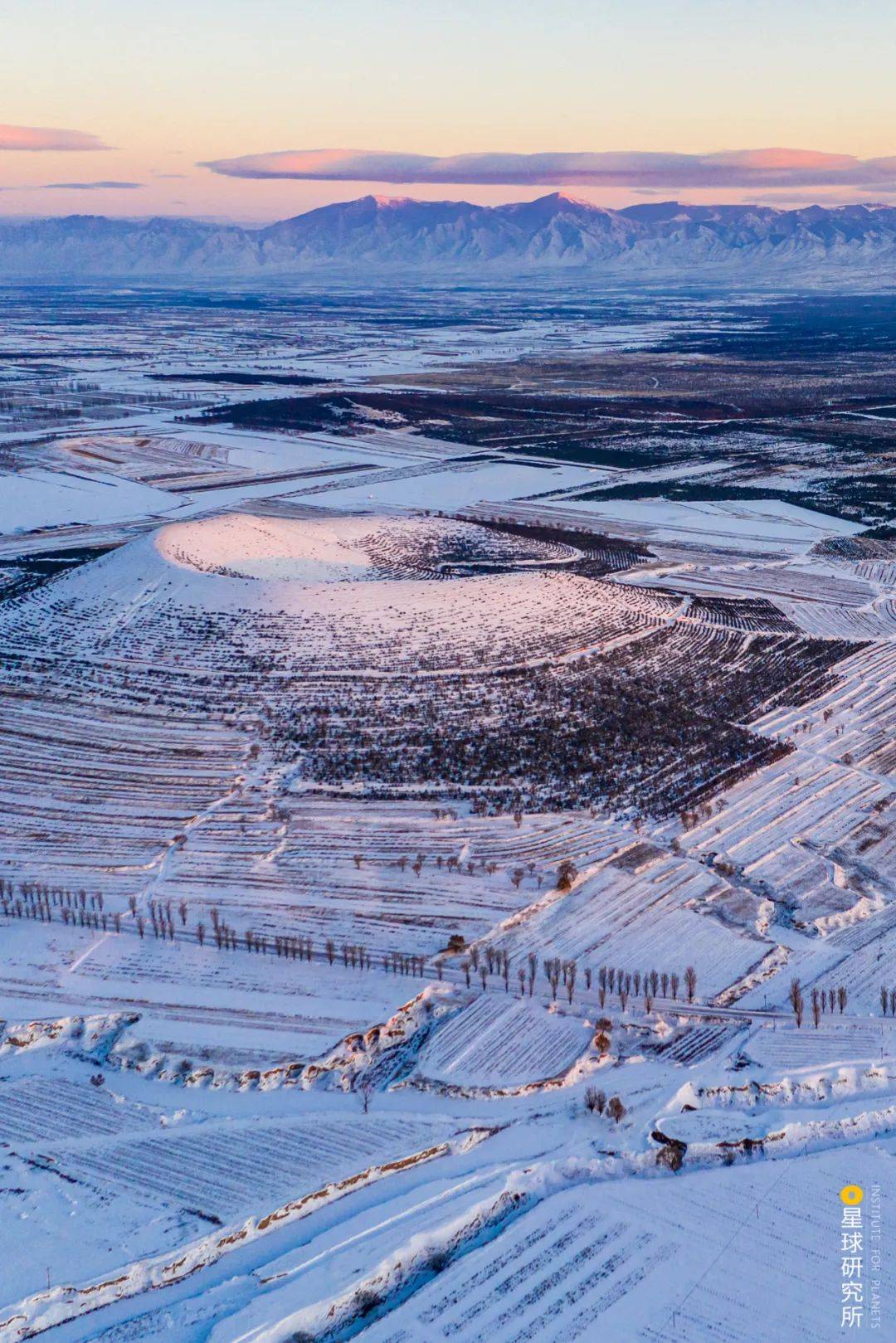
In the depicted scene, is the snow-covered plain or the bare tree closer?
the snow-covered plain

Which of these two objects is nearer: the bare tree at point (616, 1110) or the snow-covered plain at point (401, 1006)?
the snow-covered plain at point (401, 1006)

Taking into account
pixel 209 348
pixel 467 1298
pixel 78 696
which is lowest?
pixel 467 1298

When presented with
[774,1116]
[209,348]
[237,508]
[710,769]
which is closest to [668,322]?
[209,348]

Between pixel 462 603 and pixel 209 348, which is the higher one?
pixel 209 348

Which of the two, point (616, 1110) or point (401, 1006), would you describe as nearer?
point (616, 1110)

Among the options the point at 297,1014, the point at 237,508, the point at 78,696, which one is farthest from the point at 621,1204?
the point at 237,508

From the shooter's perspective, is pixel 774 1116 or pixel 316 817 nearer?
pixel 774 1116

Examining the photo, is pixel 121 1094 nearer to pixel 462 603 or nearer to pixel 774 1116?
pixel 774 1116

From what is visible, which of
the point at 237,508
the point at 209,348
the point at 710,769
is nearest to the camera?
the point at 710,769

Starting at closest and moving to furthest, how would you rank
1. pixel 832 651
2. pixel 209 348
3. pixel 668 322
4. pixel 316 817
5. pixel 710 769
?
pixel 316 817
pixel 710 769
pixel 832 651
pixel 209 348
pixel 668 322
